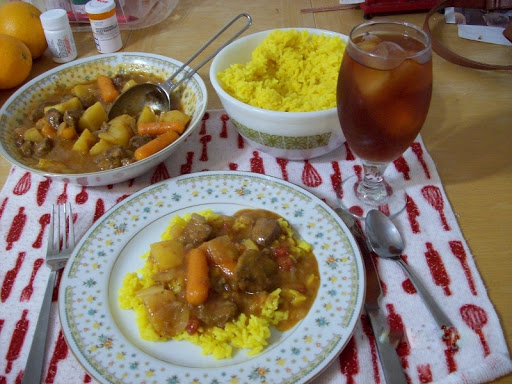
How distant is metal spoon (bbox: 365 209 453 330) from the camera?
4.10 ft

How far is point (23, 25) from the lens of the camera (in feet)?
7.44

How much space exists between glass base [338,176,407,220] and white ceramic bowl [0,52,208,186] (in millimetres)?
542

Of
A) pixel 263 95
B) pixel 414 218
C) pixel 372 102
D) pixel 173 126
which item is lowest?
pixel 414 218

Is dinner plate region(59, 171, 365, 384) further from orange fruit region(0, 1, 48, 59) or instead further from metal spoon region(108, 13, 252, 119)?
orange fruit region(0, 1, 48, 59)

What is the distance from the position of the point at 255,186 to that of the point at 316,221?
24cm

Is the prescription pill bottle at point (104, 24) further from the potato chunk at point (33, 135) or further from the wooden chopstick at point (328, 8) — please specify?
the wooden chopstick at point (328, 8)

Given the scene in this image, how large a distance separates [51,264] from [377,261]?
2.94 ft

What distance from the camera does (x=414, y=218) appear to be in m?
1.44

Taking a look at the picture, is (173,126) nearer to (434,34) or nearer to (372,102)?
(372,102)

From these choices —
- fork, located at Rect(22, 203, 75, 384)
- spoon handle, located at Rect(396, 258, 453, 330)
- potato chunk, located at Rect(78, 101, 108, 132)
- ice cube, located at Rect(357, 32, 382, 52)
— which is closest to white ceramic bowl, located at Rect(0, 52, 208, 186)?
fork, located at Rect(22, 203, 75, 384)

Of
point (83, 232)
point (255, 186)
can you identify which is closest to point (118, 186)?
point (83, 232)

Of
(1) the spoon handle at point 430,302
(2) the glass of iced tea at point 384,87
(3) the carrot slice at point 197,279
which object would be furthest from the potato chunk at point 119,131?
(1) the spoon handle at point 430,302

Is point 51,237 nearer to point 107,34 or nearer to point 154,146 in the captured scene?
point 154,146

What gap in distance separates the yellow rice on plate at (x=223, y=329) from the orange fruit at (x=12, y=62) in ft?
4.28
